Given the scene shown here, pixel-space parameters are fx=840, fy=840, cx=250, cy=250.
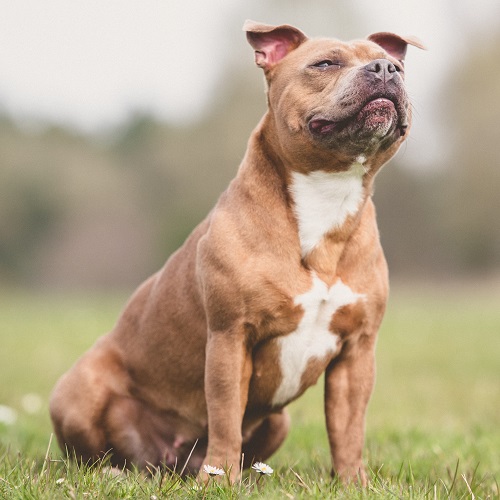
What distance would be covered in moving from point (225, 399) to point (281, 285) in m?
0.53

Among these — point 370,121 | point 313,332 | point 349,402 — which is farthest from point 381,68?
point 349,402

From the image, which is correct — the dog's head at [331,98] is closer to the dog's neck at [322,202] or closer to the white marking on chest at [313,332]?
the dog's neck at [322,202]

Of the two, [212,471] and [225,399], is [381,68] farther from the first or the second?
[212,471]

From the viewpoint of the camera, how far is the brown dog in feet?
11.4

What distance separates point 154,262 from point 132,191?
317cm

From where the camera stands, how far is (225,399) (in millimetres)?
3494

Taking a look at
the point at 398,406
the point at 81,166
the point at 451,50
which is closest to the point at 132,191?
the point at 81,166

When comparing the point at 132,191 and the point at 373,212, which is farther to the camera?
the point at 132,191

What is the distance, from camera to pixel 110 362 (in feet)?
14.0

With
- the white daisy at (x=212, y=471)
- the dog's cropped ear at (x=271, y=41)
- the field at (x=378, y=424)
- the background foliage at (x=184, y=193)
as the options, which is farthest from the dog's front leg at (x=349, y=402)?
the background foliage at (x=184, y=193)

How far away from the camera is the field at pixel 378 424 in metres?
3.05

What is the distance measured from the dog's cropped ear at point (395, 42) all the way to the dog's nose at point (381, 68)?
665 millimetres

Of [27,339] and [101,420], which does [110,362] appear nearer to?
[101,420]

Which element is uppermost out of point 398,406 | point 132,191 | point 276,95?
point 276,95
